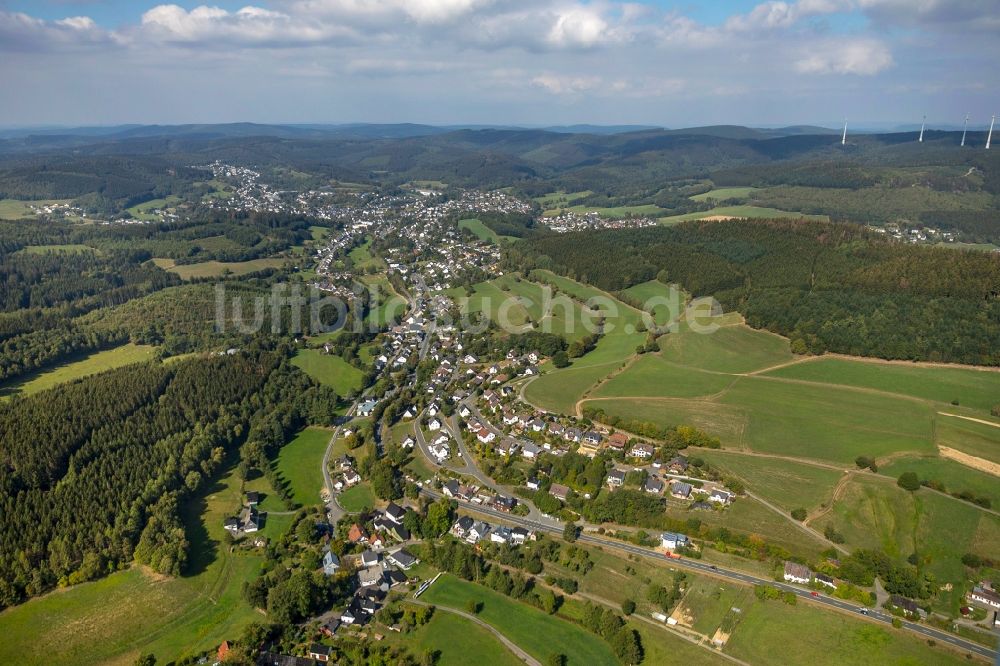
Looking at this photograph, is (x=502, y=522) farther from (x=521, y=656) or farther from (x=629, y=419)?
(x=629, y=419)

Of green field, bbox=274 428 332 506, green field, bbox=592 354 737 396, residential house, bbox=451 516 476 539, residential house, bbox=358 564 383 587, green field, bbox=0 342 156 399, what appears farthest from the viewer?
green field, bbox=0 342 156 399

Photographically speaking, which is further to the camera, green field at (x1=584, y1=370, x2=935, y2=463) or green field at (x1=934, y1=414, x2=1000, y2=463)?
green field at (x1=584, y1=370, x2=935, y2=463)

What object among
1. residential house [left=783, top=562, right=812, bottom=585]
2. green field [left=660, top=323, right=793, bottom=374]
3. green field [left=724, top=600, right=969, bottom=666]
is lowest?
green field [left=724, top=600, right=969, bottom=666]

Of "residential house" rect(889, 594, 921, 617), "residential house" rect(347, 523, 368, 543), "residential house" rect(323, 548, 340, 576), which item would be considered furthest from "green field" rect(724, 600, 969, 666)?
"residential house" rect(347, 523, 368, 543)

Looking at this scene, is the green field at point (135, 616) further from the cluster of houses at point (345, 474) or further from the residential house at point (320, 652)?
the cluster of houses at point (345, 474)

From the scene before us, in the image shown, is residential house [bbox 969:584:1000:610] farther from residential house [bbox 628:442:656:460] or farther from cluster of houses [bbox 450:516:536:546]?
cluster of houses [bbox 450:516:536:546]

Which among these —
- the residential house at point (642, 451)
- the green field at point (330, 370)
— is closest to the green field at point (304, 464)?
the green field at point (330, 370)
